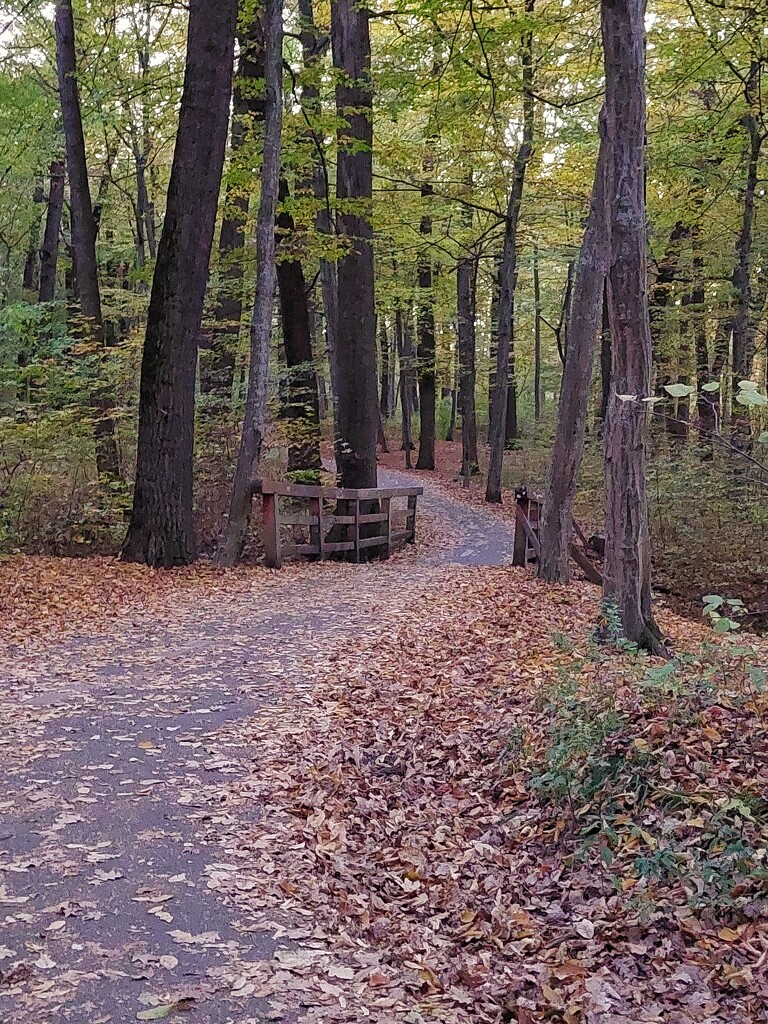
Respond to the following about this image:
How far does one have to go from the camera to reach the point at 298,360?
15070 mm

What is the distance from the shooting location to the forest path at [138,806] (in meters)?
2.92

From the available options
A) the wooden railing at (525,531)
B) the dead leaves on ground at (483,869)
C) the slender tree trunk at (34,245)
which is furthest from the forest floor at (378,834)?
the slender tree trunk at (34,245)

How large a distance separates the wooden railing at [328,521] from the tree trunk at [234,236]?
2517 millimetres

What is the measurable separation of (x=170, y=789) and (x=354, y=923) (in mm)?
1425

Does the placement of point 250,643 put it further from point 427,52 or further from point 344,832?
point 427,52

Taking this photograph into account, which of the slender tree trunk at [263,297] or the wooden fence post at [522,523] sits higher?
the slender tree trunk at [263,297]

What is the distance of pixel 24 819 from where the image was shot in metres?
4.05

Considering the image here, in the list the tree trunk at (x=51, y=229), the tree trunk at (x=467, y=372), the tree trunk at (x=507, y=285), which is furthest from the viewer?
the tree trunk at (x=467, y=372)

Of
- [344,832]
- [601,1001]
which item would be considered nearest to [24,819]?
[344,832]

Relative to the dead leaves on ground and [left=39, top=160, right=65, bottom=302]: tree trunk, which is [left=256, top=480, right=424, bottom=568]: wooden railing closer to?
the dead leaves on ground

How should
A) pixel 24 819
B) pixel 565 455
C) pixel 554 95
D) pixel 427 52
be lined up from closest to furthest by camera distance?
pixel 24 819 < pixel 565 455 < pixel 427 52 < pixel 554 95

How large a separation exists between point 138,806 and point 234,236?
12.7 m

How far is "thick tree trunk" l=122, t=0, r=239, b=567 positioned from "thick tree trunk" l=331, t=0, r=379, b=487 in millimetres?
2555

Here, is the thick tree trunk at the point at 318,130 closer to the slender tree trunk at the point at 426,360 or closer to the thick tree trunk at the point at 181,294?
the thick tree trunk at the point at 181,294
